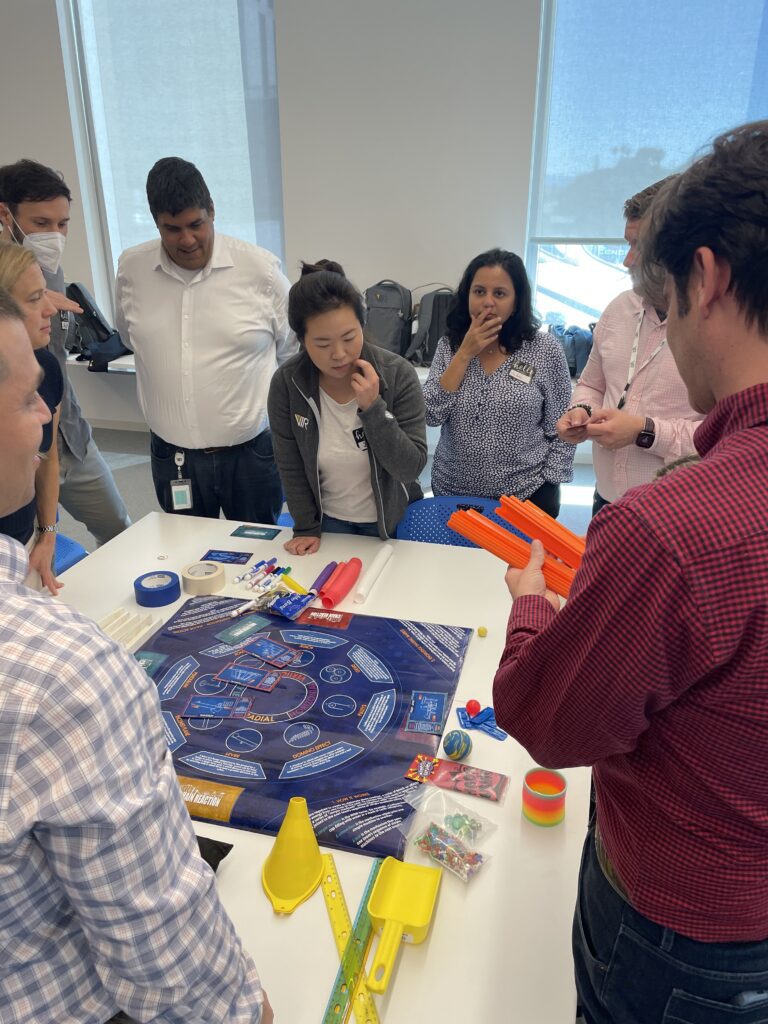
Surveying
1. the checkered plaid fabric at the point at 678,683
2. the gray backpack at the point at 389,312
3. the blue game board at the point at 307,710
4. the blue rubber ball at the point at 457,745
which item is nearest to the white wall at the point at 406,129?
the gray backpack at the point at 389,312

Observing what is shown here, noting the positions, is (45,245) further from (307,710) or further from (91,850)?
(91,850)

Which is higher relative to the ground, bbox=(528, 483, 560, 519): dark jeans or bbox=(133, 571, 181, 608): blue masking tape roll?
bbox=(133, 571, 181, 608): blue masking tape roll

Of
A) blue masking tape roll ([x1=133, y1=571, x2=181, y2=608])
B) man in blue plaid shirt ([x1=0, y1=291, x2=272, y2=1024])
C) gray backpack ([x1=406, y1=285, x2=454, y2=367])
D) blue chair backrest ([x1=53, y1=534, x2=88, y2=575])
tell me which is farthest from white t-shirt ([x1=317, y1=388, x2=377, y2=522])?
gray backpack ([x1=406, y1=285, x2=454, y2=367])

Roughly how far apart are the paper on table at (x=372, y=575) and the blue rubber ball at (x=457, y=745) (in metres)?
0.59

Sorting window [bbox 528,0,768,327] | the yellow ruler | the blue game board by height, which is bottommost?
the blue game board

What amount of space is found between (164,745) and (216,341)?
6.55ft

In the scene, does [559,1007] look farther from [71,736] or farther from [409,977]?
[71,736]

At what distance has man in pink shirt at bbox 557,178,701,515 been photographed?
1920 mm

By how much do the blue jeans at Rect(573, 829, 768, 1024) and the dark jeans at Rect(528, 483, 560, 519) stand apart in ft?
5.50

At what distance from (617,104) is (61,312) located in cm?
370

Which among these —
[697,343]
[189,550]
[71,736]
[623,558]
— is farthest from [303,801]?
[189,550]

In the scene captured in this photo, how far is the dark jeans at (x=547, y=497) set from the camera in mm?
2504

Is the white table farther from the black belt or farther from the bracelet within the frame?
the black belt

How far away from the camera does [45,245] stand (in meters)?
2.45
